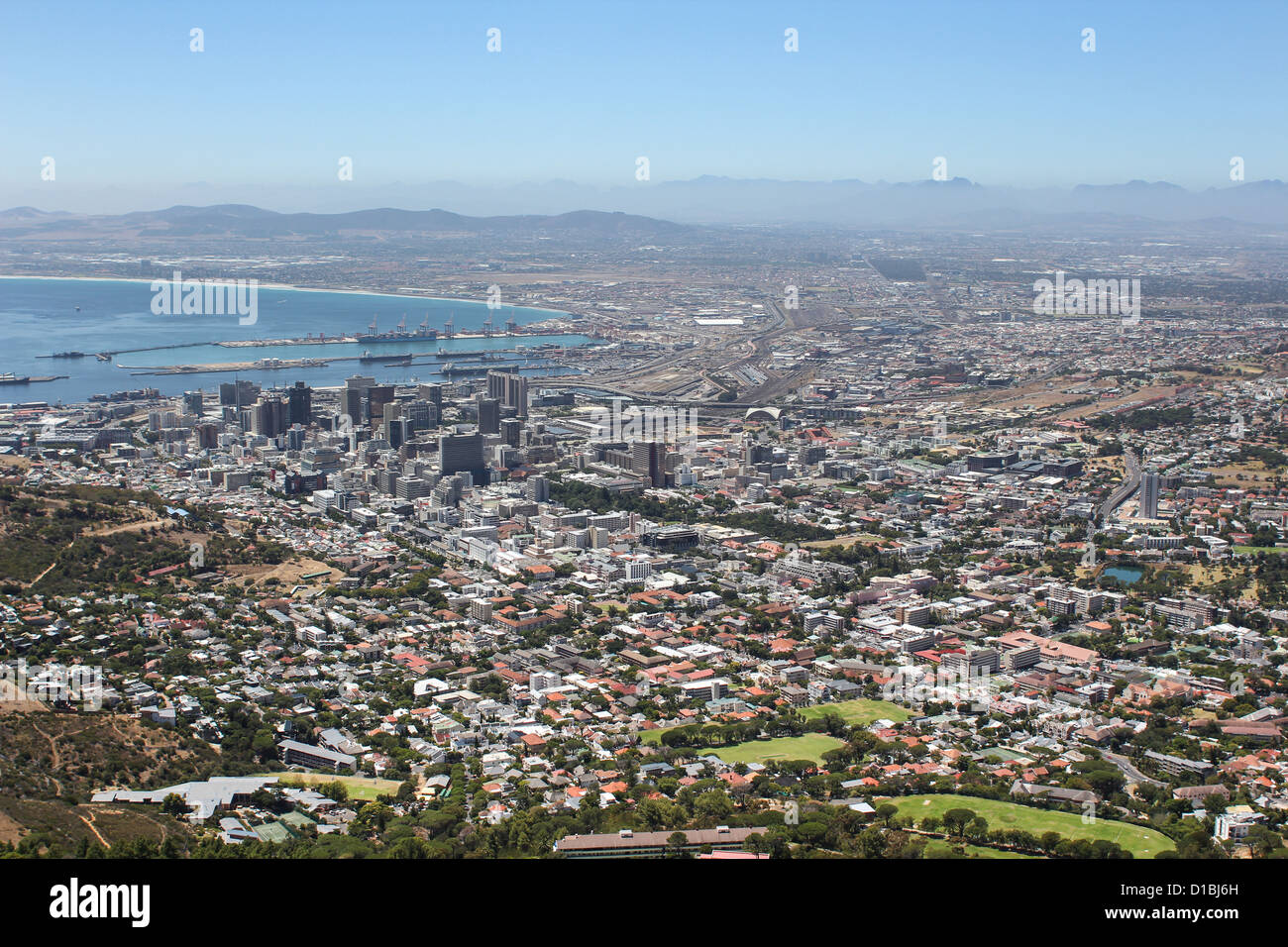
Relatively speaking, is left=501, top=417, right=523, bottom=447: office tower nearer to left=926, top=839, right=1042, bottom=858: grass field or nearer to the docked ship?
left=926, top=839, right=1042, bottom=858: grass field

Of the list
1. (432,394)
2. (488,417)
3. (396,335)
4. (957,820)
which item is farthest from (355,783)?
(396,335)

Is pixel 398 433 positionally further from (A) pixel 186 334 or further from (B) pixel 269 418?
(A) pixel 186 334

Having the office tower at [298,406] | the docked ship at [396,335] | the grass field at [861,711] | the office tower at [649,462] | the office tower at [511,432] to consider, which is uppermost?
the docked ship at [396,335]

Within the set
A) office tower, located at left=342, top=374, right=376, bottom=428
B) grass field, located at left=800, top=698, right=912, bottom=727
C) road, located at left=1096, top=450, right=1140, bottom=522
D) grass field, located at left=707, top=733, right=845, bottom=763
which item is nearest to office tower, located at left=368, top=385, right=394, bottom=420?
office tower, located at left=342, top=374, right=376, bottom=428

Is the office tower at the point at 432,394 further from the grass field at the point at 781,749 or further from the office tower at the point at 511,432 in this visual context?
the grass field at the point at 781,749

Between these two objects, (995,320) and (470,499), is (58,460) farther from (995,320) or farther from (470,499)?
(995,320)

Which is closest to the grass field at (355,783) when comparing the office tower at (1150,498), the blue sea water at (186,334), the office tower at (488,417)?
the office tower at (1150,498)

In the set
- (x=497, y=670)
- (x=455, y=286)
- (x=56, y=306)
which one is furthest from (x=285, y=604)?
(x=455, y=286)
